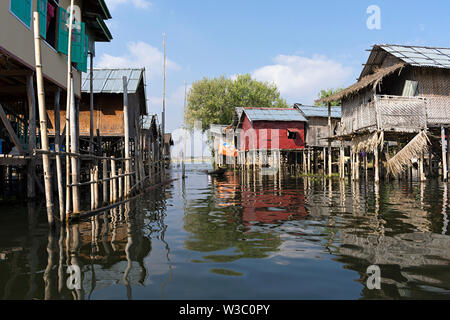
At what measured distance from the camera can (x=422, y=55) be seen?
692 inches

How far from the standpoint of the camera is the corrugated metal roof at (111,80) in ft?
53.4

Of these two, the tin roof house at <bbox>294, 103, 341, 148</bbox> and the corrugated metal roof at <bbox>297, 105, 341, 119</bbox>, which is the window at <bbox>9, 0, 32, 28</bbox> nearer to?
the tin roof house at <bbox>294, 103, 341, 148</bbox>

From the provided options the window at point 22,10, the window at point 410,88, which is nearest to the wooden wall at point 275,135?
the window at point 410,88

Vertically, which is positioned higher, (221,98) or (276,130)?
(221,98)

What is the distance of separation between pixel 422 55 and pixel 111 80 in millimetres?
16510

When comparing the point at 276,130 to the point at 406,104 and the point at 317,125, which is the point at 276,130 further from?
the point at 406,104

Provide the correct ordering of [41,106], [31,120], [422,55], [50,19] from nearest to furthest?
[41,106], [31,120], [50,19], [422,55]

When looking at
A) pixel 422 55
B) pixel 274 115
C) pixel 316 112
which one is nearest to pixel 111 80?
pixel 422 55

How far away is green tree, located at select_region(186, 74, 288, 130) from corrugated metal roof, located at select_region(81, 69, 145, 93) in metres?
29.8

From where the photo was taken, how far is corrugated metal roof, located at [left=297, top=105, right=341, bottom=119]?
101ft

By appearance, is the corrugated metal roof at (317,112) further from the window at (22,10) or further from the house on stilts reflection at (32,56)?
the window at (22,10)

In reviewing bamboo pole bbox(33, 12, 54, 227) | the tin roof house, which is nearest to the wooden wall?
the tin roof house

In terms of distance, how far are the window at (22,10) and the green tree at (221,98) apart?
38.8 m
